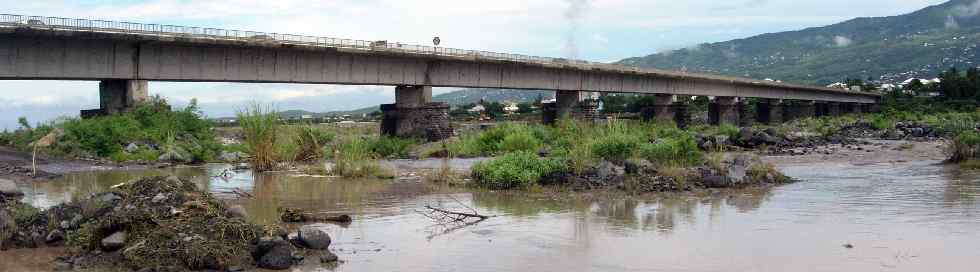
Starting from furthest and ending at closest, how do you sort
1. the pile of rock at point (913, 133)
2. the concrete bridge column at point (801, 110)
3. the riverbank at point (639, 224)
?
the concrete bridge column at point (801, 110) < the pile of rock at point (913, 133) < the riverbank at point (639, 224)

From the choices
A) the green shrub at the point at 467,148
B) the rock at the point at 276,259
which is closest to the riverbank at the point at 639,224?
the rock at the point at 276,259

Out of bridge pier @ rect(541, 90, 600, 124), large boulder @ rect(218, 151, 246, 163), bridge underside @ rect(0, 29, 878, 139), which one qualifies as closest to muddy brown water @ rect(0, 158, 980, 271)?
large boulder @ rect(218, 151, 246, 163)

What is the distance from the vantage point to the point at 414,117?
131ft

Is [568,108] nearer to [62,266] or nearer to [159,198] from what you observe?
[159,198]

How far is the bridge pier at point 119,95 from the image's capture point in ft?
98.2

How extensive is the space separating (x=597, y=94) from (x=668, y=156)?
37.0 m

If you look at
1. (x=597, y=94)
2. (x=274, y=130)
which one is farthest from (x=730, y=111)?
(x=274, y=130)

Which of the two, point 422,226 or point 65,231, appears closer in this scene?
point 65,231

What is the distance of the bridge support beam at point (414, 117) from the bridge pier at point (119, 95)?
483 inches

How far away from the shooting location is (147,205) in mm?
10977

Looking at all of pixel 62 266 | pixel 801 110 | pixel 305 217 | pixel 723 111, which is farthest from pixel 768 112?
pixel 62 266

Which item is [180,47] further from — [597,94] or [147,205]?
[597,94]

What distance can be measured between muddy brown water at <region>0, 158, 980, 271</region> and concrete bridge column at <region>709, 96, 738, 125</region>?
173 feet

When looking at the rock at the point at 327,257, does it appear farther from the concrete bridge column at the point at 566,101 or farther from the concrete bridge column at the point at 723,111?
the concrete bridge column at the point at 723,111
